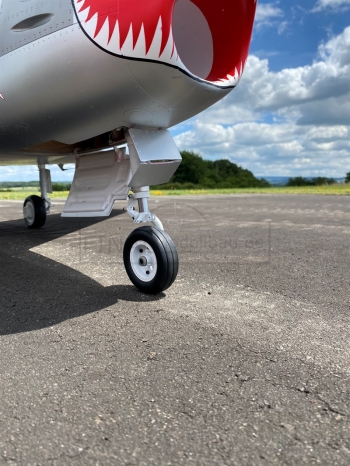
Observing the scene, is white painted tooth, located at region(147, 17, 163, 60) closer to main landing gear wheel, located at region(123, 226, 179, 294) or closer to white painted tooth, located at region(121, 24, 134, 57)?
white painted tooth, located at region(121, 24, 134, 57)

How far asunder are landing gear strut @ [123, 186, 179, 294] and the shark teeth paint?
4.86 feet

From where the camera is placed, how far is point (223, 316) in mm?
3053

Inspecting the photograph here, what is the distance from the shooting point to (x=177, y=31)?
11.8 feet

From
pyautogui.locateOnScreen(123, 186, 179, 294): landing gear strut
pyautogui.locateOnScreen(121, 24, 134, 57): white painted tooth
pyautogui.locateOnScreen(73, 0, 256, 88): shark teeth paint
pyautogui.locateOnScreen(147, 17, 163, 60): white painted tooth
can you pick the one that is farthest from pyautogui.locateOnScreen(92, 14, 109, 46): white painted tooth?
pyautogui.locateOnScreen(123, 186, 179, 294): landing gear strut

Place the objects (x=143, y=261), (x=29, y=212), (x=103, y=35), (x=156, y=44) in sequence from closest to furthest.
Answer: (x=156, y=44)
(x=103, y=35)
(x=143, y=261)
(x=29, y=212)

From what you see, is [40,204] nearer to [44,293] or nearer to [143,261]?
[44,293]

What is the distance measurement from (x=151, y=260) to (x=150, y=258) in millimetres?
25

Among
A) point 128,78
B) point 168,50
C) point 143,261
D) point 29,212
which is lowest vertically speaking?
point 143,261

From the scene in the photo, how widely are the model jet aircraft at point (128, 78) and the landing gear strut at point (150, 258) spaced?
0.01 m

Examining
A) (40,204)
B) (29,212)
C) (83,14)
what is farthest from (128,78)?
(29,212)

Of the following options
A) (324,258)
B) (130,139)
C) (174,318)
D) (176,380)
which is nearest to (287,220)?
(324,258)

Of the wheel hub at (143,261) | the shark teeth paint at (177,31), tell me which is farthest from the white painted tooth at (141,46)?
the wheel hub at (143,261)

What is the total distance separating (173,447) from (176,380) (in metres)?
0.54

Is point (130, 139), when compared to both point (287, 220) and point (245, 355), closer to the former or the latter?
point (245, 355)
